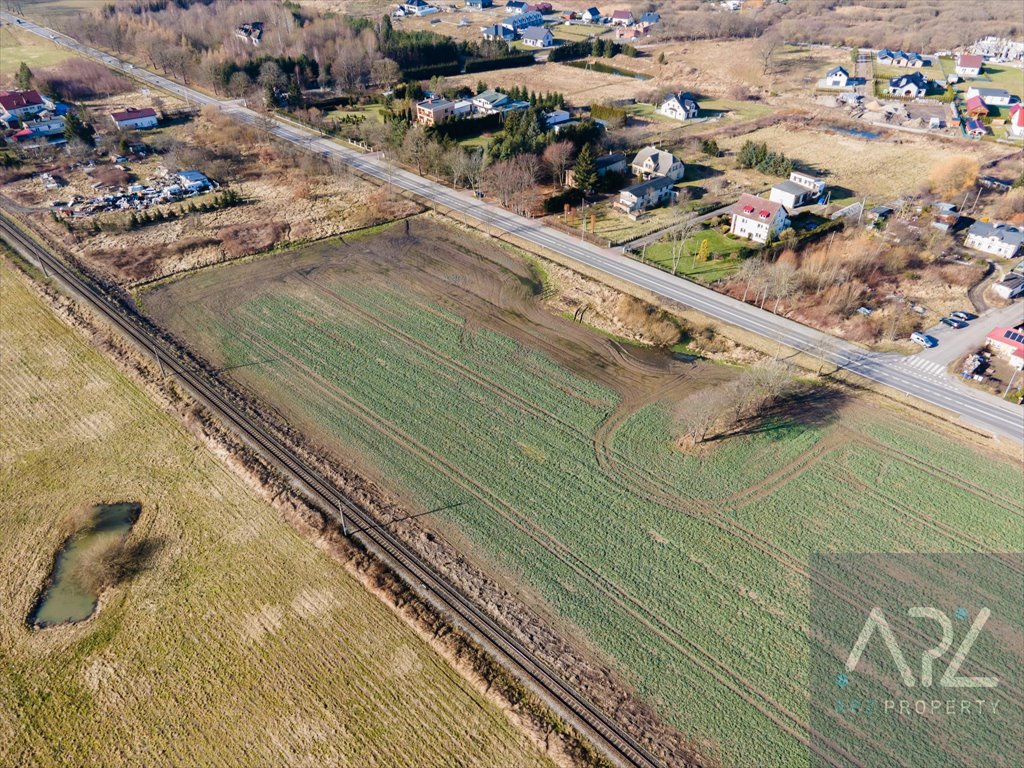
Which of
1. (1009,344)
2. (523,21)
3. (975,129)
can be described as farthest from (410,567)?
(523,21)

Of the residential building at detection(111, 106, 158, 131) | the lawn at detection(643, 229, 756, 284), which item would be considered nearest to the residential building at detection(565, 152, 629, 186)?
the lawn at detection(643, 229, 756, 284)

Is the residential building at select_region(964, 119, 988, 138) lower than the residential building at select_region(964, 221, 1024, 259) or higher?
higher

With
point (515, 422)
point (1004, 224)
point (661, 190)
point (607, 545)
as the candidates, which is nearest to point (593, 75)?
point (661, 190)

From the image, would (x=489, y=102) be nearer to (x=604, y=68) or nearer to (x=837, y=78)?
(x=604, y=68)

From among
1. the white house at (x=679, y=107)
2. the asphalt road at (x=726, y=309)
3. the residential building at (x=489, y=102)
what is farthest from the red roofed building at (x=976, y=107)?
the asphalt road at (x=726, y=309)

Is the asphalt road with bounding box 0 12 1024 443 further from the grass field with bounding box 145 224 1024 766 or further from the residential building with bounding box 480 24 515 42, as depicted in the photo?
the residential building with bounding box 480 24 515 42
